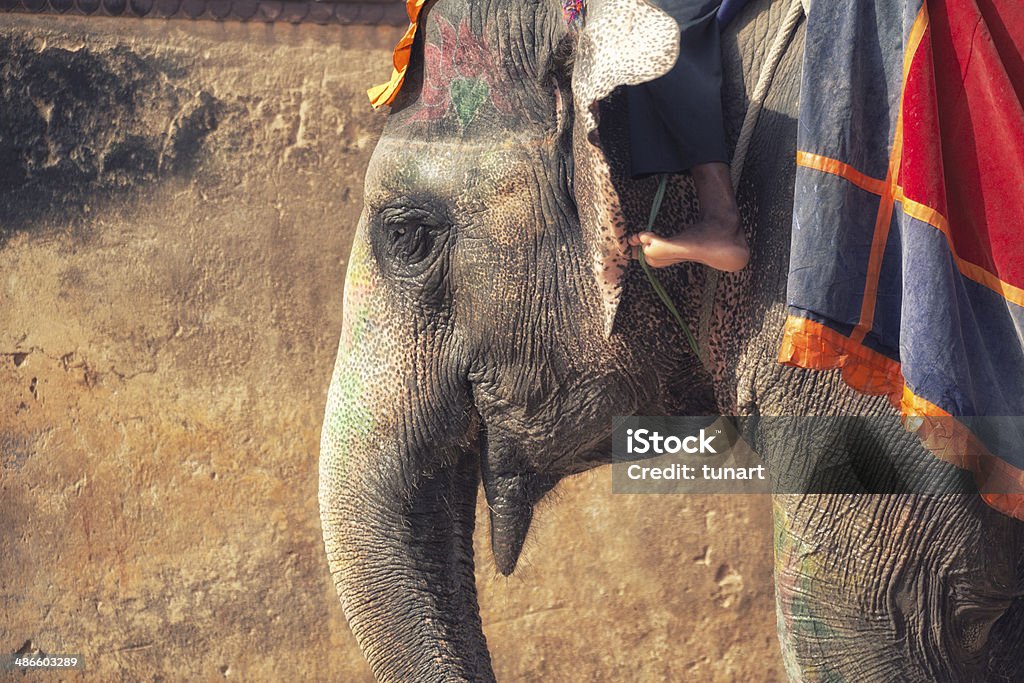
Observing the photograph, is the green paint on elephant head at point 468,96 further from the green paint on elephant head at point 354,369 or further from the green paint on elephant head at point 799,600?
the green paint on elephant head at point 799,600

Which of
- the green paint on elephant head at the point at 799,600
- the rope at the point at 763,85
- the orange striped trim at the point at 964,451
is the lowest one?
the green paint on elephant head at the point at 799,600

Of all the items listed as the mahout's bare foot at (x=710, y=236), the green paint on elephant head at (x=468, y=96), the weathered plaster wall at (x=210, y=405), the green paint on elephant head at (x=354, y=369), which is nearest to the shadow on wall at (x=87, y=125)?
the weathered plaster wall at (x=210, y=405)

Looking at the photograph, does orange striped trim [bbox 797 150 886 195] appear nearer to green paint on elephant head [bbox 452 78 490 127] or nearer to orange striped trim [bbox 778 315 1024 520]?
orange striped trim [bbox 778 315 1024 520]

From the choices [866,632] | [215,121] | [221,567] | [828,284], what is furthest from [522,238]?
[221,567]

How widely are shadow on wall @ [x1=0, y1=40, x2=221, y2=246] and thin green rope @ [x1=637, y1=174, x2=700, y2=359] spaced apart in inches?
67.2

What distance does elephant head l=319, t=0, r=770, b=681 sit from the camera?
171 centimetres

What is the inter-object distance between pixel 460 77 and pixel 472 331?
0.33 m

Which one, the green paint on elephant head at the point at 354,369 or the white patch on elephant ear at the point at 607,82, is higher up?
the white patch on elephant ear at the point at 607,82

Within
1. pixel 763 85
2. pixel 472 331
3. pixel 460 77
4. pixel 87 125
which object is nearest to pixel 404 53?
pixel 460 77

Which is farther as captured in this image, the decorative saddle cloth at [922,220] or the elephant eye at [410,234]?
the elephant eye at [410,234]

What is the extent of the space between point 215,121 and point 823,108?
1918 mm

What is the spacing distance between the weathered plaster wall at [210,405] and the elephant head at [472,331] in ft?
4.19

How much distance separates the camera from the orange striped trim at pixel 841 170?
4.90 ft

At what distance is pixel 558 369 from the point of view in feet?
5.92
